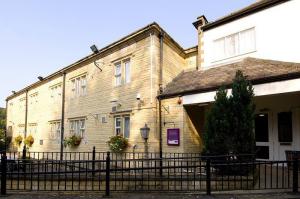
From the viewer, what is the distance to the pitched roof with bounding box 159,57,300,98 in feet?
37.4

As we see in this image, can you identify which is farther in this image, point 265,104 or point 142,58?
point 142,58

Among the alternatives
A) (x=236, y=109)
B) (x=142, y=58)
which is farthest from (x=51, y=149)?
(x=236, y=109)

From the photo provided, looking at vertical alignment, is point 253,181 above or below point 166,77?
A: below

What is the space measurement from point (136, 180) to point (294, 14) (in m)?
9.19

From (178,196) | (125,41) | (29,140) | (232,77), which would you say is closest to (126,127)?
(125,41)

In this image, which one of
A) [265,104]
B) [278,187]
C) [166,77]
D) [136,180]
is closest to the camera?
[278,187]

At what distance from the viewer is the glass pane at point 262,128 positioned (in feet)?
47.3

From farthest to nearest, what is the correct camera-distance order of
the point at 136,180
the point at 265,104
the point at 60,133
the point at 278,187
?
the point at 60,133 → the point at 265,104 → the point at 136,180 → the point at 278,187

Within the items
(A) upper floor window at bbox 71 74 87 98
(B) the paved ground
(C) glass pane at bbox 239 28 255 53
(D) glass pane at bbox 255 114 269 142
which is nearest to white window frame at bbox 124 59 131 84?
(A) upper floor window at bbox 71 74 87 98

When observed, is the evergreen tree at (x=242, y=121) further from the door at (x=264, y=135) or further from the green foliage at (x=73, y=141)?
the green foliage at (x=73, y=141)

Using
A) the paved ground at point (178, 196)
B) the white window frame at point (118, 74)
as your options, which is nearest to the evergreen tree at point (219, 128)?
the paved ground at point (178, 196)

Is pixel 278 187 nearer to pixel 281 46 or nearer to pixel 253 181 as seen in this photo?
pixel 253 181

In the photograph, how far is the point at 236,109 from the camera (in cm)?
1031

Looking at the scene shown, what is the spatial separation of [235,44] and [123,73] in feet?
20.7
